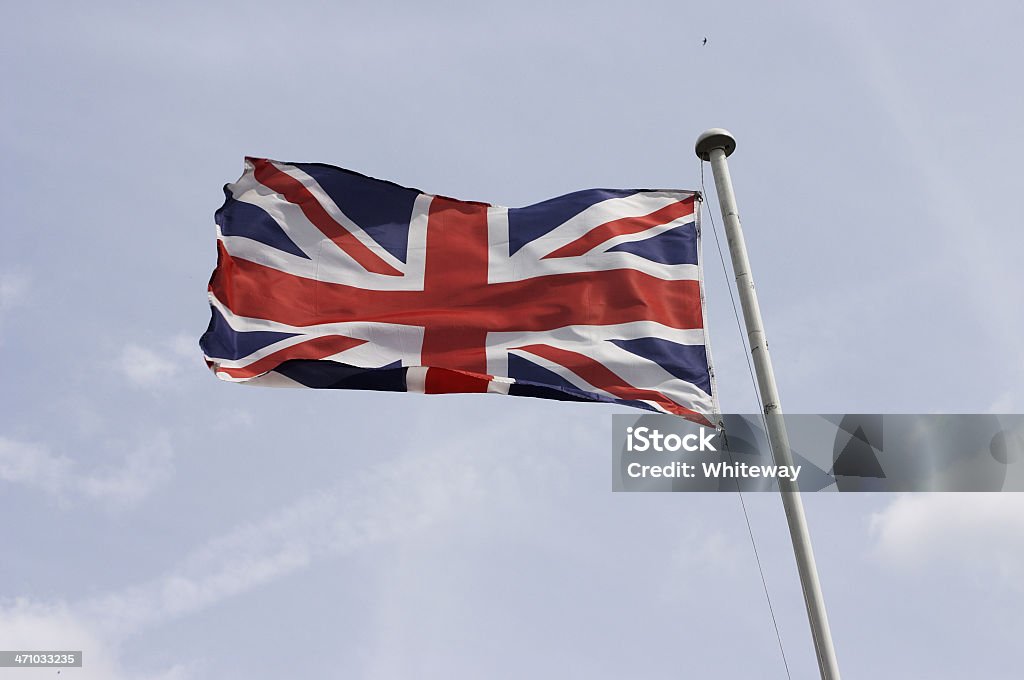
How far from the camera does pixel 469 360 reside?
14.2 m

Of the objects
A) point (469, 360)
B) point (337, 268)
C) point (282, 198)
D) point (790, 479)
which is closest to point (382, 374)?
point (469, 360)

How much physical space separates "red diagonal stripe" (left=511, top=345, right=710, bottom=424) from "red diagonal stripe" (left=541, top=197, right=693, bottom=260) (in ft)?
5.14

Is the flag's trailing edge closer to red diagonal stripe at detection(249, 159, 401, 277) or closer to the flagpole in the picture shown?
red diagonal stripe at detection(249, 159, 401, 277)

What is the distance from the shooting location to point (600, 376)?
13.7 m

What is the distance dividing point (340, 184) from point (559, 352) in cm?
403

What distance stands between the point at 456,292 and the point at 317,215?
219cm

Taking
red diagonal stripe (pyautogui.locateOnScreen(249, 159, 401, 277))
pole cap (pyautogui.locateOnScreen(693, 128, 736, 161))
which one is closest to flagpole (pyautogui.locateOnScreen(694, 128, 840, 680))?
pole cap (pyautogui.locateOnScreen(693, 128, 736, 161))

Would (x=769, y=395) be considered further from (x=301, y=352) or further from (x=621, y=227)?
(x=301, y=352)

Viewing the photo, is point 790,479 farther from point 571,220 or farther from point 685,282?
point 571,220

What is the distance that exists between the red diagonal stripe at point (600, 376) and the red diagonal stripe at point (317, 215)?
2473 millimetres

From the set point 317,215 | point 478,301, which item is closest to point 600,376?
point 478,301

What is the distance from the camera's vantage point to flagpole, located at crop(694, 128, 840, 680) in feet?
34.6

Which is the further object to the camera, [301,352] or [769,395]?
[301,352]

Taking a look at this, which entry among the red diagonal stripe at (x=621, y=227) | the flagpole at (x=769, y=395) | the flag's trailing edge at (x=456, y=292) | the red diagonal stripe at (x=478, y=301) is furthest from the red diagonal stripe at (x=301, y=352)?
the flagpole at (x=769, y=395)
